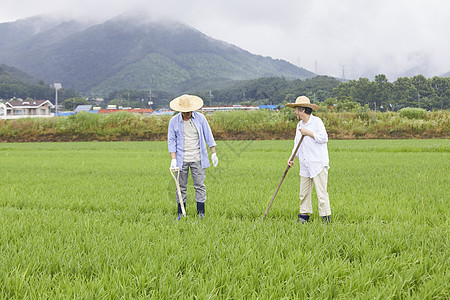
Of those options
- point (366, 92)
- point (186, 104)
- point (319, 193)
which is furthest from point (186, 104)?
point (366, 92)

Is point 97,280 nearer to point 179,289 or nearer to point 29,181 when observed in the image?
point 179,289

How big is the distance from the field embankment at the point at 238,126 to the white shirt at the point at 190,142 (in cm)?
1868

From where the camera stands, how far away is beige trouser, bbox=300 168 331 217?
3.88 metres

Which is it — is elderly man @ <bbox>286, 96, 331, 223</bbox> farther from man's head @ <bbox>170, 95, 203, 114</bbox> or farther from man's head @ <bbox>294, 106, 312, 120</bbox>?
man's head @ <bbox>170, 95, 203, 114</bbox>

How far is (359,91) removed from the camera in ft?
235

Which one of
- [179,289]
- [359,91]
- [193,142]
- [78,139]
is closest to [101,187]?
[193,142]

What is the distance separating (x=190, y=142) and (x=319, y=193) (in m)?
1.76

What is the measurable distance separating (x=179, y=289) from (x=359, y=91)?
7684 cm

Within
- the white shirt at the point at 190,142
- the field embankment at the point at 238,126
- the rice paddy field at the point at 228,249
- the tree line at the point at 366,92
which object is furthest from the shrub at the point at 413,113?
the tree line at the point at 366,92

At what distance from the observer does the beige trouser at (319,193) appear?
153 inches

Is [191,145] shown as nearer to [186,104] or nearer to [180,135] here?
[180,135]

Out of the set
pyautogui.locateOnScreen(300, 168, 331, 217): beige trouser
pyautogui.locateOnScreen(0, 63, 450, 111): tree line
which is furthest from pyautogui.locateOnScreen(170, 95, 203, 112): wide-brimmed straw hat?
pyautogui.locateOnScreen(0, 63, 450, 111): tree line

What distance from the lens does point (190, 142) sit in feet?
14.4

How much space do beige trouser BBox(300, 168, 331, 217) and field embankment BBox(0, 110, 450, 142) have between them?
18.9 metres
